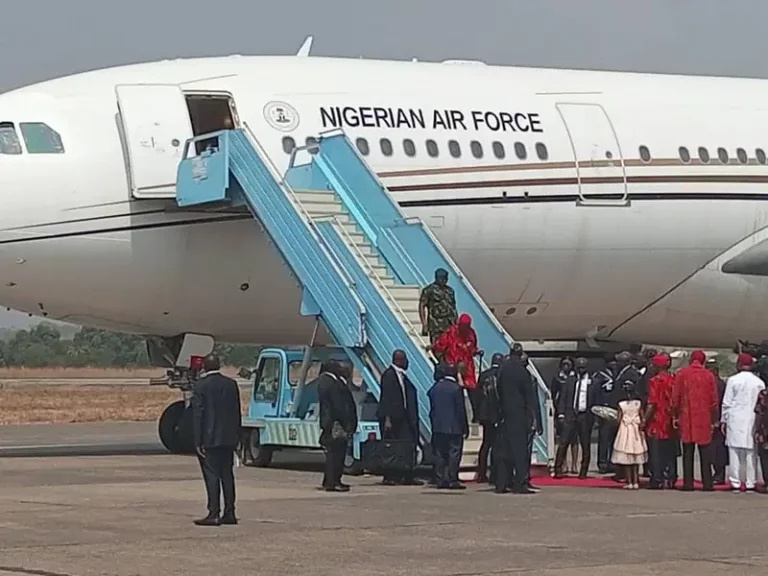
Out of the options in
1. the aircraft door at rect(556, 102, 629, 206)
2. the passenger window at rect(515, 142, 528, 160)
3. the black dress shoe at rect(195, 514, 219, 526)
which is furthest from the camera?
the aircraft door at rect(556, 102, 629, 206)

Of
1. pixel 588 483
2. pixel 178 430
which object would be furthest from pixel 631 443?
pixel 178 430

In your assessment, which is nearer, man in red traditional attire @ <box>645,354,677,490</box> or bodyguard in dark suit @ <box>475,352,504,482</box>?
bodyguard in dark suit @ <box>475,352,504,482</box>

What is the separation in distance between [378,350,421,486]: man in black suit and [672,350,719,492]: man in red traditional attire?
311cm

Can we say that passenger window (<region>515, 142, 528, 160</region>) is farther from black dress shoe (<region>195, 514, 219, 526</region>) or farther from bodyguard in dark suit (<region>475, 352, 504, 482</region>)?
black dress shoe (<region>195, 514, 219, 526</region>)

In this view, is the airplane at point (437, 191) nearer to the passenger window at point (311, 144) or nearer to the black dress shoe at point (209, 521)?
the passenger window at point (311, 144)

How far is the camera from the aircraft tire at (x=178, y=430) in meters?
24.9

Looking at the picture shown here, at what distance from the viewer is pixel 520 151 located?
23375mm

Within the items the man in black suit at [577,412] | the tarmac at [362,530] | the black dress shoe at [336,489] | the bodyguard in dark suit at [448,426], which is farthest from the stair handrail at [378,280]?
the black dress shoe at [336,489]

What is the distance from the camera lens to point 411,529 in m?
14.8

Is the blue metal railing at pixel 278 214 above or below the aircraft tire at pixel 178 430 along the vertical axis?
above

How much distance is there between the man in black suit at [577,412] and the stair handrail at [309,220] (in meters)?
2.83

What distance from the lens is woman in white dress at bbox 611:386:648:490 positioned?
19.3 m

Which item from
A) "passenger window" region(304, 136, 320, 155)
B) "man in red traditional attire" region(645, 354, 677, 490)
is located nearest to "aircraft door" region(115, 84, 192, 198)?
"passenger window" region(304, 136, 320, 155)

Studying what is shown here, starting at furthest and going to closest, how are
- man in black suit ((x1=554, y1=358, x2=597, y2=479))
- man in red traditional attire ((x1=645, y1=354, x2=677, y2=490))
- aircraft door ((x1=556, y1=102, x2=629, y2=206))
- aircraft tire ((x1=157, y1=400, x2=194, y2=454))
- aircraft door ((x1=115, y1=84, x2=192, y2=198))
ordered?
1. aircraft tire ((x1=157, y1=400, x2=194, y2=454))
2. aircraft door ((x1=556, y1=102, x2=629, y2=206))
3. aircraft door ((x1=115, y1=84, x2=192, y2=198))
4. man in black suit ((x1=554, y1=358, x2=597, y2=479))
5. man in red traditional attire ((x1=645, y1=354, x2=677, y2=490))
